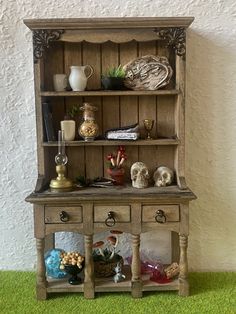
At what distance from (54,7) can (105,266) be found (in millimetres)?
1424

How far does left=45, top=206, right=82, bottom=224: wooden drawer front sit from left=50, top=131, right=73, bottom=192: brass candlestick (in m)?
0.10

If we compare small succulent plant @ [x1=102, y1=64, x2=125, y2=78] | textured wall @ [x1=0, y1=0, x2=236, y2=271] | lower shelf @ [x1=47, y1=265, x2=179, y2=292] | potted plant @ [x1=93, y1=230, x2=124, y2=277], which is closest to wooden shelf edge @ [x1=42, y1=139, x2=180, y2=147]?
textured wall @ [x1=0, y1=0, x2=236, y2=271]

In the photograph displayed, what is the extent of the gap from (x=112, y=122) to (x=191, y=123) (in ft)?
1.47

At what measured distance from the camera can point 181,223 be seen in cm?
198

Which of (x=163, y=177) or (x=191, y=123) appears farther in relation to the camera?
(x=191, y=123)

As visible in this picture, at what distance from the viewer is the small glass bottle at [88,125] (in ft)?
6.89

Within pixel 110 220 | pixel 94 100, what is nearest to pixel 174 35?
pixel 94 100

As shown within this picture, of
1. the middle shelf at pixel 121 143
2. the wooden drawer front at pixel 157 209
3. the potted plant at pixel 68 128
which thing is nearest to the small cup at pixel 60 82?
the potted plant at pixel 68 128

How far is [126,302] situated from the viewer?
6.55 ft

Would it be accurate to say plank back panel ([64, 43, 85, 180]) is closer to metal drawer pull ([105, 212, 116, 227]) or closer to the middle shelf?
the middle shelf

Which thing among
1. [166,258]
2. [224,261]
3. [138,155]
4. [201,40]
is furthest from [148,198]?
[201,40]

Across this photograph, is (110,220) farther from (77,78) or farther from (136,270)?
(77,78)

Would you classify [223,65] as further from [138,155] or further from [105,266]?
[105,266]

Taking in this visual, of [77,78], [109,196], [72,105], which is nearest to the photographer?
[109,196]
